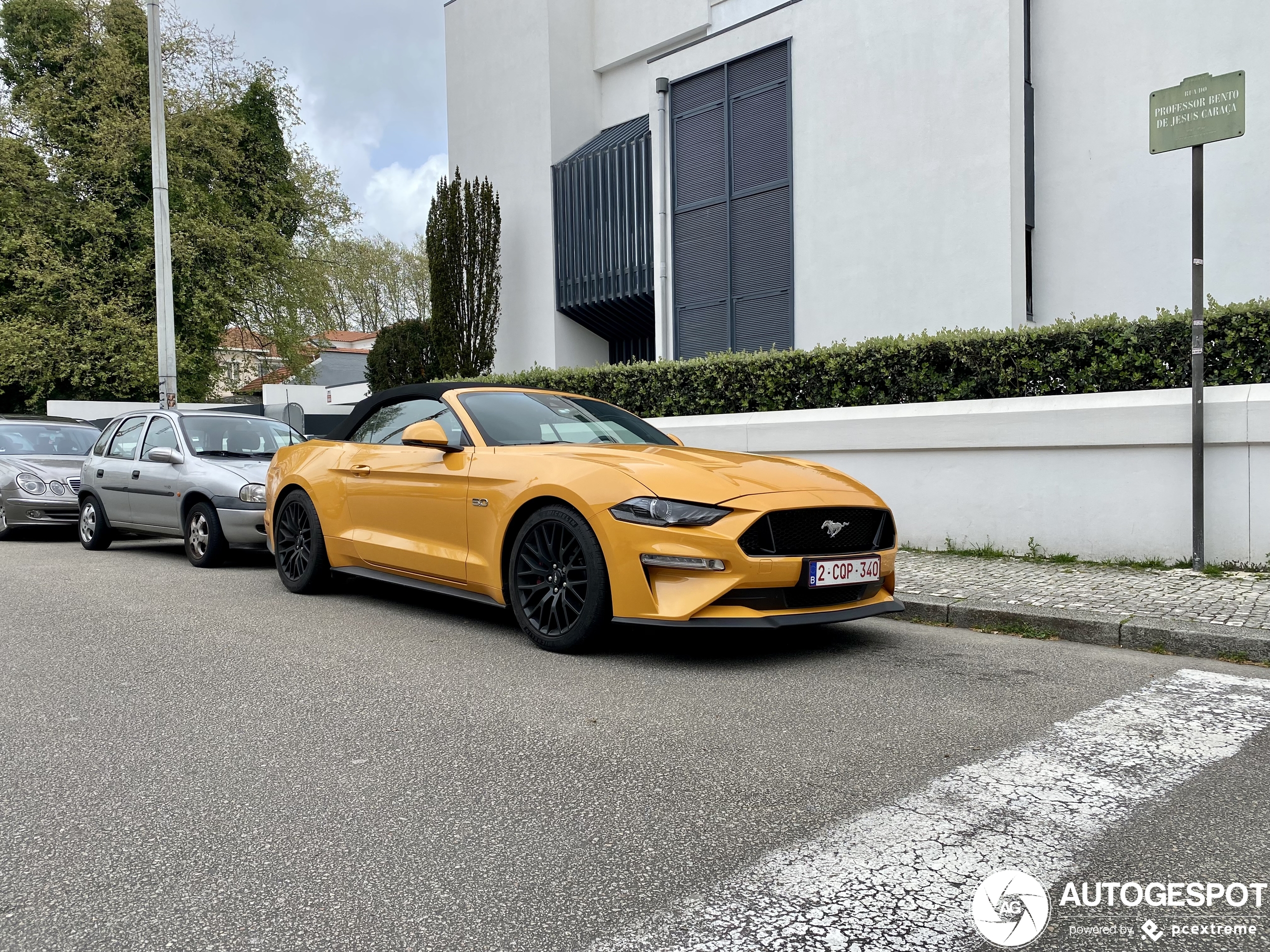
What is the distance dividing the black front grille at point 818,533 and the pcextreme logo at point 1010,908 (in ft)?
7.81

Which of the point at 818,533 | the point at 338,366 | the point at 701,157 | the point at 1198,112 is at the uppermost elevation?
the point at 338,366

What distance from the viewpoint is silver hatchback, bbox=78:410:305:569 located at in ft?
29.9

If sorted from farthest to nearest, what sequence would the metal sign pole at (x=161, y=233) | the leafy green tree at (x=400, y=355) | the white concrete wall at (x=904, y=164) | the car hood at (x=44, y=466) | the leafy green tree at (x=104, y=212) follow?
the leafy green tree at (x=400, y=355) → the leafy green tree at (x=104, y=212) → the metal sign pole at (x=161, y=233) → the white concrete wall at (x=904, y=164) → the car hood at (x=44, y=466)

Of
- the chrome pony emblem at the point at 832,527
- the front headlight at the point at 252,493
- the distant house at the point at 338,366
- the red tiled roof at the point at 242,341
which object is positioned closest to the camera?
the chrome pony emblem at the point at 832,527

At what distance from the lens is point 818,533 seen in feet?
17.0

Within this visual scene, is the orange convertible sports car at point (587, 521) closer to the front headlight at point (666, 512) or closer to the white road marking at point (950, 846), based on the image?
the front headlight at point (666, 512)

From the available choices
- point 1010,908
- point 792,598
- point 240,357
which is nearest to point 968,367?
point 792,598

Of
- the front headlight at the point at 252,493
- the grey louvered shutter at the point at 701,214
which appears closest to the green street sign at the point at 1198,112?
the front headlight at the point at 252,493

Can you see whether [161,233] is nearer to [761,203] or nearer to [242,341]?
[761,203]

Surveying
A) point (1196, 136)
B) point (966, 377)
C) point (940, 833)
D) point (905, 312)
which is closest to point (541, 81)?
point (905, 312)

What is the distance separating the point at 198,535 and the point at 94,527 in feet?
7.53

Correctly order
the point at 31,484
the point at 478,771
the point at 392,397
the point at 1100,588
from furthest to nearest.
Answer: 1. the point at 31,484
2. the point at 392,397
3. the point at 1100,588
4. the point at 478,771

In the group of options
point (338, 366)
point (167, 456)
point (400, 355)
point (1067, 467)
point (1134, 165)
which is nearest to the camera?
point (1067, 467)

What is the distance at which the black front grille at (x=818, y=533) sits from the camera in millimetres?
4984
